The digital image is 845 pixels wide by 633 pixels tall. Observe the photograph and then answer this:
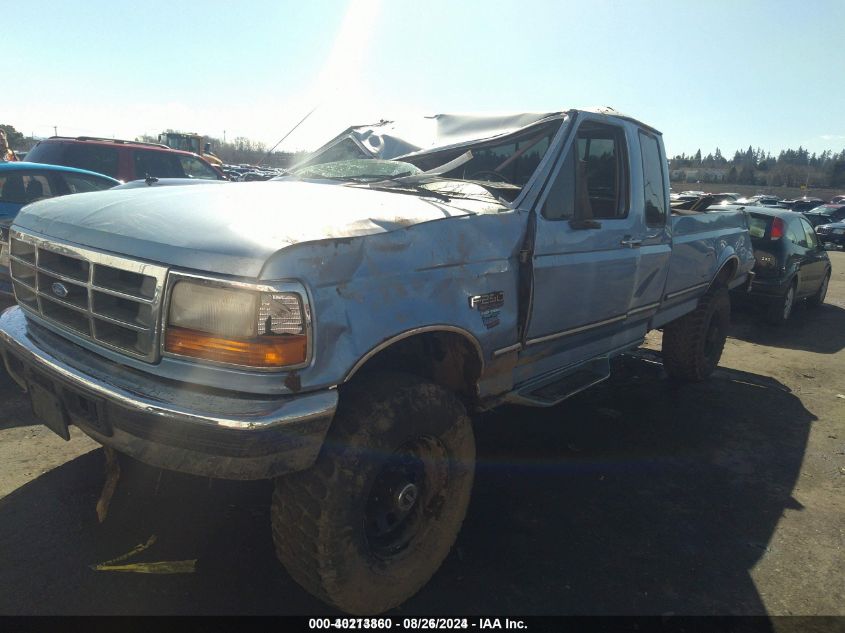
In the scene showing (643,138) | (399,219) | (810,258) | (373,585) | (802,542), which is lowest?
(802,542)

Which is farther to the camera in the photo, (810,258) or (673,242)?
(810,258)

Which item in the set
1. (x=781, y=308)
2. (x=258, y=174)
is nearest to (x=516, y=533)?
(x=781, y=308)

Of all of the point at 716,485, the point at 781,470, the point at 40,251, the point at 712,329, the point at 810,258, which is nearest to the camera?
the point at 40,251

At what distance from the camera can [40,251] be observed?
7.96 feet

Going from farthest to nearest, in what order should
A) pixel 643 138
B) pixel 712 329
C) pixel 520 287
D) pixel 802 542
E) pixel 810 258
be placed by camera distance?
pixel 810 258
pixel 712 329
pixel 643 138
pixel 802 542
pixel 520 287

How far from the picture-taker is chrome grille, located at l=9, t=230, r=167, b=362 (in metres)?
1.94

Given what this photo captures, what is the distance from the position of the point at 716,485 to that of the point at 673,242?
5.77 ft

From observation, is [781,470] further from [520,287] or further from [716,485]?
[520,287]

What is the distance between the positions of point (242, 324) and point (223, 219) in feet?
1.43

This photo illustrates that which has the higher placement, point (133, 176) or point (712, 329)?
point (133, 176)

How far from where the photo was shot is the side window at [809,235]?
340 inches

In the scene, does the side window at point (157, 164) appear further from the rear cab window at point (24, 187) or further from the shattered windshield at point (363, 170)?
the shattered windshield at point (363, 170)

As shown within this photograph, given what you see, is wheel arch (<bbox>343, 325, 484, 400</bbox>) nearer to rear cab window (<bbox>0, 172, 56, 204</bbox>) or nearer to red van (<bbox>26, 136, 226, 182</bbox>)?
rear cab window (<bbox>0, 172, 56, 204</bbox>)

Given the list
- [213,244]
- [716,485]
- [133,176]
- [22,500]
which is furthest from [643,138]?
[133,176]
